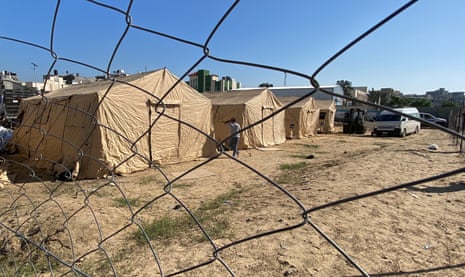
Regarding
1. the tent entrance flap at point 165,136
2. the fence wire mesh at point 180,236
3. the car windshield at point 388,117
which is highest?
the car windshield at point 388,117

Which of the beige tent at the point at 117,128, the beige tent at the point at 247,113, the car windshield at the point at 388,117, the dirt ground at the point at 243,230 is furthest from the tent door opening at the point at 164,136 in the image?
the car windshield at the point at 388,117

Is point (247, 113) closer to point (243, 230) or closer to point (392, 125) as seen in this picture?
point (243, 230)

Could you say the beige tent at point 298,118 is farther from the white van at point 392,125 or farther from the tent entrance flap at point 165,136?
the tent entrance flap at point 165,136

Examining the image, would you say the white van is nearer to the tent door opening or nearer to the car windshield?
the car windshield

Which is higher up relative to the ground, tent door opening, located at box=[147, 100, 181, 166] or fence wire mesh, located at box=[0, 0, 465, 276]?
tent door opening, located at box=[147, 100, 181, 166]

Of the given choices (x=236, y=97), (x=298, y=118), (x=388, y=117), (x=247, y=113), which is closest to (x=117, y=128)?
(x=247, y=113)

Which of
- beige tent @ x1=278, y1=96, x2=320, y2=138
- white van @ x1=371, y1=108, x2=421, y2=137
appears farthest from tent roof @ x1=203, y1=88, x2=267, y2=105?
white van @ x1=371, y1=108, x2=421, y2=137

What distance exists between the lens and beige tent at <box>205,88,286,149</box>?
1172 centimetres

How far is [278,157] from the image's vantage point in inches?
400

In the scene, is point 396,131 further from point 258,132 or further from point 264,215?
Result: point 264,215

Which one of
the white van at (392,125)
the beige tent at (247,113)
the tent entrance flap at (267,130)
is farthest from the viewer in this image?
the white van at (392,125)

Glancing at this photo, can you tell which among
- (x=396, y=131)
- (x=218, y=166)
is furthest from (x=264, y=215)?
(x=396, y=131)

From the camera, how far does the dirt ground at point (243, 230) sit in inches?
99.7

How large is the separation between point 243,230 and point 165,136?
5573mm
